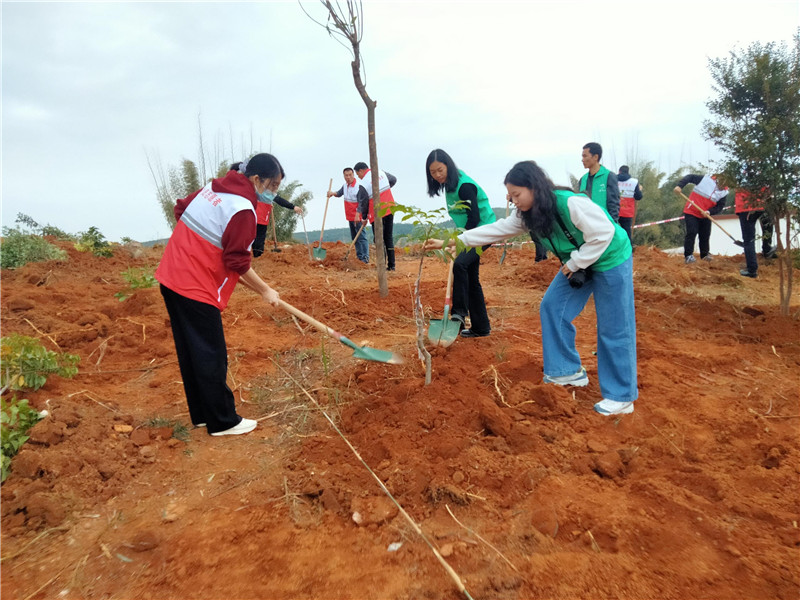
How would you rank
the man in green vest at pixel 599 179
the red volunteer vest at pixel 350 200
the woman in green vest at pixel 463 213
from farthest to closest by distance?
the red volunteer vest at pixel 350 200 → the man in green vest at pixel 599 179 → the woman in green vest at pixel 463 213

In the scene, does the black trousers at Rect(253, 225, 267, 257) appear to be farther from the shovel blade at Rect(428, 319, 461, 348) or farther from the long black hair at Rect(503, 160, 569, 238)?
the long black hair at Rect(503, 160, 569, 238)

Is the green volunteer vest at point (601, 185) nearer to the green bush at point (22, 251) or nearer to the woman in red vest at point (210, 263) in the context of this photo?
the woman in red vest at point (210, 263)

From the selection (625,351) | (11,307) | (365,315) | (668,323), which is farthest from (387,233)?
(625,351)

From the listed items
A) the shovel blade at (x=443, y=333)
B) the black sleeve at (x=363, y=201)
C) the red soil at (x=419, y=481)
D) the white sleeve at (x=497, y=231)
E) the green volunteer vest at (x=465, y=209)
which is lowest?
the red soil at (x=419, y=481)

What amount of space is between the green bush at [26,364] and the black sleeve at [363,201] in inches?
230

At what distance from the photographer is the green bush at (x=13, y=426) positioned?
7.95 ft

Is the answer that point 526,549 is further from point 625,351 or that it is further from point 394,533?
point 625,351

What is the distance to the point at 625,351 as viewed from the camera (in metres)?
2.81

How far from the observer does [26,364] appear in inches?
129

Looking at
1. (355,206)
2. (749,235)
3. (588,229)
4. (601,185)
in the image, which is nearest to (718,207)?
(749,235)

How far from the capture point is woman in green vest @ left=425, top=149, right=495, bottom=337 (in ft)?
13.0

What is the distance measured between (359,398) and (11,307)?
4.55 m

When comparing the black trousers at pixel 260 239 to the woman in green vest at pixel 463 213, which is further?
the black trousers at pixel 260 239

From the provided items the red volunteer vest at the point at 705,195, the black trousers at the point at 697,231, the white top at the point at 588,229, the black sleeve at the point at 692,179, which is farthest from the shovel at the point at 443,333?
the black trousers at the point at 697,231
